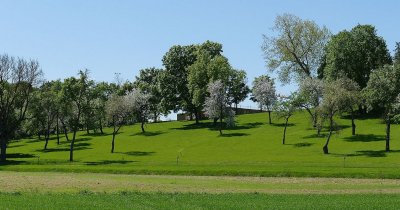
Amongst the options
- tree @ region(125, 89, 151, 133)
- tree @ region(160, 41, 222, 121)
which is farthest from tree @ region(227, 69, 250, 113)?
tree @ region(125, 89, 151, 133)

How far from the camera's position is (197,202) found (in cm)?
3262

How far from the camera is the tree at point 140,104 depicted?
12707 cm

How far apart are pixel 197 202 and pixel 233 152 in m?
60.8

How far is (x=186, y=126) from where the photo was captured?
454 feet

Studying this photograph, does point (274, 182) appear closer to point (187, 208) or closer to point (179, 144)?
point (187, 208)

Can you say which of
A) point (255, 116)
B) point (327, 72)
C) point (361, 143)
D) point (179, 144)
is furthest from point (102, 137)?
point (361, 143)

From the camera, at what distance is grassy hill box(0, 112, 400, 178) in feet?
217

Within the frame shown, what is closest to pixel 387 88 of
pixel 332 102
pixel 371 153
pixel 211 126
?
pixel 332 102

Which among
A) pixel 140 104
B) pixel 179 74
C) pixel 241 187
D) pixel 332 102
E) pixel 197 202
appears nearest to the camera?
pixel 197 202

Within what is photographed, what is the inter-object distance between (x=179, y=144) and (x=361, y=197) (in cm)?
7360

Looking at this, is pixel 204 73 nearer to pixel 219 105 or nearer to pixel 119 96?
pixel 219 105

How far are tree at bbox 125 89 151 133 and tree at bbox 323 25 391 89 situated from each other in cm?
4512

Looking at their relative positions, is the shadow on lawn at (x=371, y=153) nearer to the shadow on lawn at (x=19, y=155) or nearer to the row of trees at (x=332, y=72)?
the row of trees at (x=332, y=72)

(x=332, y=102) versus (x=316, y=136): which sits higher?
(x=332, y=102)
